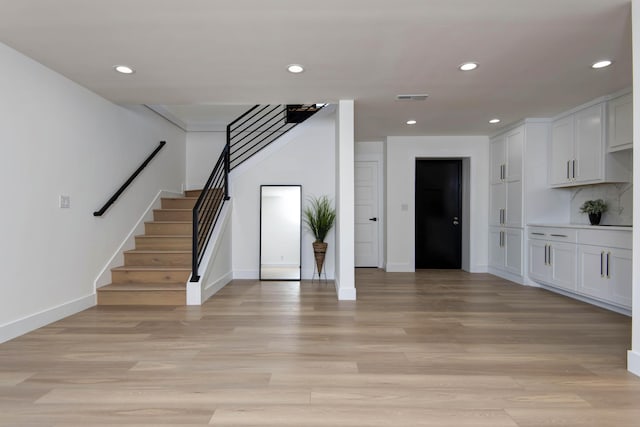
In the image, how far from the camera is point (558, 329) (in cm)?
301

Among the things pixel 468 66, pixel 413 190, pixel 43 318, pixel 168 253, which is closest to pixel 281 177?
Answer: pixel 168 253

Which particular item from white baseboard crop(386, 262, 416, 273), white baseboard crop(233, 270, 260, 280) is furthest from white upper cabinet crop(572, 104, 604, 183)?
white baseboard crop(233, 270, 260, 280)

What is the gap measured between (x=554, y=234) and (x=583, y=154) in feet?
3.52

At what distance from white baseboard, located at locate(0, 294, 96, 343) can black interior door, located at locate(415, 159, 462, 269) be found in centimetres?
530

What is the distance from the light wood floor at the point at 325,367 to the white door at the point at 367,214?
2.86 meters

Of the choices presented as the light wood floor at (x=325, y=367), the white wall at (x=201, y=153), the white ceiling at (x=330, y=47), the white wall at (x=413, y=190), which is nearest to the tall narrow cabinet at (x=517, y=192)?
the white wall at (x=413, y=190)

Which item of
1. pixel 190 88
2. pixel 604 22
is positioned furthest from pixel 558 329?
pixel 190 88

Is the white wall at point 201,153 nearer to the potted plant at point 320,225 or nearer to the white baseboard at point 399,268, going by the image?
the potted plant at point 320,225

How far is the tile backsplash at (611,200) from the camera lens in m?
4.05

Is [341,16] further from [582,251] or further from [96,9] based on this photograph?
[582,251]

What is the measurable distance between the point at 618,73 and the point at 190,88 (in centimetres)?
432

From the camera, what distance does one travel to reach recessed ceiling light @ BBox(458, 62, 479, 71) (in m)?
3.02

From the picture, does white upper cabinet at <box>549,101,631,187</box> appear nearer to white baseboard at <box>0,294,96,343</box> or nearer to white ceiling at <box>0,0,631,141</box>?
white ceiling at <box>0,0,631,141</box>

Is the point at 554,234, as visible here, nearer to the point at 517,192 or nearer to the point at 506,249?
the point at 517,192
